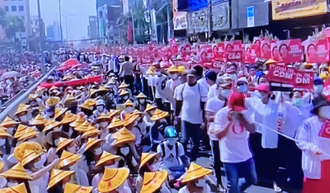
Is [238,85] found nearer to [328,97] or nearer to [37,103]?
[328,97]

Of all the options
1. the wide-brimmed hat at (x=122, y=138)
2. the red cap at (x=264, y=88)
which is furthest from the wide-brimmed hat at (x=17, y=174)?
the red cap at (x=264, y=88)

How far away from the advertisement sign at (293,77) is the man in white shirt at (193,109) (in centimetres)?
303

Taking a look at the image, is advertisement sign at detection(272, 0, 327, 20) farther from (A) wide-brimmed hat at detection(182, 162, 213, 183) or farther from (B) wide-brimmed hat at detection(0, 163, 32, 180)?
(B) wide-brimmed hat at detection(0, 163, 32, 180)

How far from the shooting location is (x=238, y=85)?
8.55 meters

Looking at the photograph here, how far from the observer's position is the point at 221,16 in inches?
1348

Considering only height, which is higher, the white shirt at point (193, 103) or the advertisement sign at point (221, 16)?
the advertisement sign at point (221, 16)

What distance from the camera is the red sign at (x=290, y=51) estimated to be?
1010cm

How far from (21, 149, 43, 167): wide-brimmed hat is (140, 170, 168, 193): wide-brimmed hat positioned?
1.66m

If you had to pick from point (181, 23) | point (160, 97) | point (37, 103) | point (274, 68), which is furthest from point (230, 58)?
point (181, 23)

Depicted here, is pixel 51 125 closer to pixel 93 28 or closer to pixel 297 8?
pixel 297 8

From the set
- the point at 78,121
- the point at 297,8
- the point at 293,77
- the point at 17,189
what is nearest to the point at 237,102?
the point at 293,77

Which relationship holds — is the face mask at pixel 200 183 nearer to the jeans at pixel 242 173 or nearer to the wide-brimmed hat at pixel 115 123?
the jeans at pixel 242 173

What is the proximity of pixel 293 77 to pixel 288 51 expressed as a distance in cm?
318

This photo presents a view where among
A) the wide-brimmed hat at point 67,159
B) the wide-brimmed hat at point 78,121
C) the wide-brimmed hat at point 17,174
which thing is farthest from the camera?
the wide-brimmed hat at point 78,121
